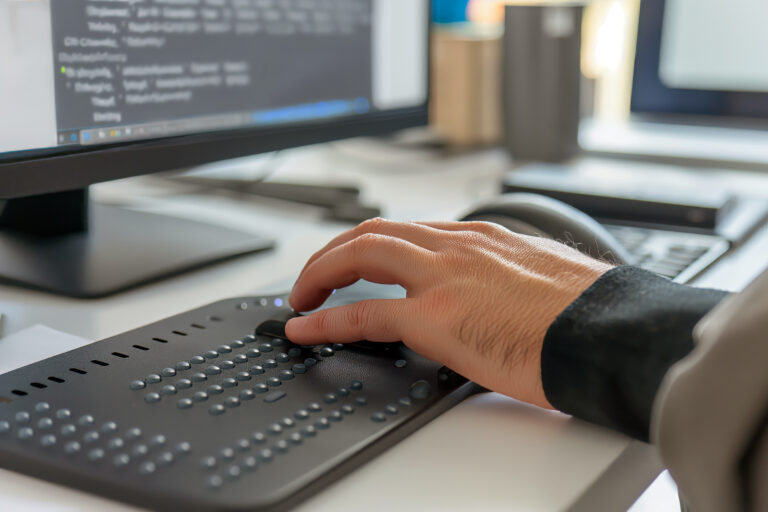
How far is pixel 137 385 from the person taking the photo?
0.44 m

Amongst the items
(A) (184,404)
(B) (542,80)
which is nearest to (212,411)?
(A) (184,404)

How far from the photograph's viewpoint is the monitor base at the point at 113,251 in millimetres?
660

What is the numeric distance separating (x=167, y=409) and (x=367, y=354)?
5.4 inches

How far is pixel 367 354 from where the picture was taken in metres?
0.51

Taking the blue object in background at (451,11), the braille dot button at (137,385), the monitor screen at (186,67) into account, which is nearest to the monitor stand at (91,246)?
the monitor screen at (186,67)

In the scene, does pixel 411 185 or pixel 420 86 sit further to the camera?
pixel 411 185

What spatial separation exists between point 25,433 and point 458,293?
10.1 inches

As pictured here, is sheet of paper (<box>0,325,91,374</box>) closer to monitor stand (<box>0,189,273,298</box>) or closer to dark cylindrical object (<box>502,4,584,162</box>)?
monitor stand (<box>0,189,273,298</box>)

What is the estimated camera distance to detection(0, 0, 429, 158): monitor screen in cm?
60

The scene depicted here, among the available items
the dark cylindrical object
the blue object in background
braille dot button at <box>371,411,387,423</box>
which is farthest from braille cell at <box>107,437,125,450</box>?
the blue object in background

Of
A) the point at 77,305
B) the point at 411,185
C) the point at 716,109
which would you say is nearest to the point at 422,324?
the point at 77,305

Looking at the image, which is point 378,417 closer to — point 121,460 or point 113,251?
point 121,460

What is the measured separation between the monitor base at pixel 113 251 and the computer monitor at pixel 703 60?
71cm

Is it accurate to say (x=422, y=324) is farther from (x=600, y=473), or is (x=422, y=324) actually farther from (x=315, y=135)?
(x=315, y=135)
